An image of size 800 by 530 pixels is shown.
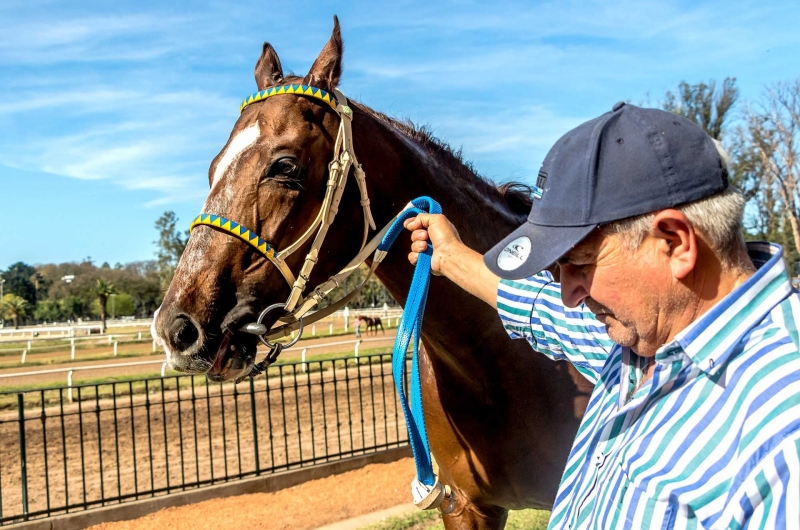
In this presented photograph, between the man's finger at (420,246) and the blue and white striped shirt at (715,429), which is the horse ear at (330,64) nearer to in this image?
the man's finger at (420,246)

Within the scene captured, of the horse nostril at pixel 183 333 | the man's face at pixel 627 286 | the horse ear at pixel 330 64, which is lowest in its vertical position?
the horse nostril at pixel 183 333

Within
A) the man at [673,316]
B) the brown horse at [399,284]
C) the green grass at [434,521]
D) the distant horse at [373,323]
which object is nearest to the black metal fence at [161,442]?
the green grass at [434,521]

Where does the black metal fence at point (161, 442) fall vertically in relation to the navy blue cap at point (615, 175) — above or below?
below

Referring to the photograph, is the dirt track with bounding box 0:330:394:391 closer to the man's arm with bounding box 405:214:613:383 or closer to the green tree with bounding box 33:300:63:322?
the man's arm with bounding box 405:214:613:383

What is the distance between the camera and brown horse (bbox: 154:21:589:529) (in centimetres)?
238

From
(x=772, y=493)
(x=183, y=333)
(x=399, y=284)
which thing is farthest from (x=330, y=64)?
(x=772, y=493)

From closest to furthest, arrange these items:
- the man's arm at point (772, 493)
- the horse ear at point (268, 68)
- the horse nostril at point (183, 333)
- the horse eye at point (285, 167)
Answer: the man's arm at point (772, 493)
the horse nostril at point (183, 333)
the horse eye at point (285, 167)
the horse ear at point (268, 68)

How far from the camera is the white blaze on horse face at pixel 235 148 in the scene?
98.0 inches

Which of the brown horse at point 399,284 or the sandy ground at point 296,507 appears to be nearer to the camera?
the brown horse at point 399,284

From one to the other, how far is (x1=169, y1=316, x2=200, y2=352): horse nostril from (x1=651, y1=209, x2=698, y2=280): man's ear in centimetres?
160

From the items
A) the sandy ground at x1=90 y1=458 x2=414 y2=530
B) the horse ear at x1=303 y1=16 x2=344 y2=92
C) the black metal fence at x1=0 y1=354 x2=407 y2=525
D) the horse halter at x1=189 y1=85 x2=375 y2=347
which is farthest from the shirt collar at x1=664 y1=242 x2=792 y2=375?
the sandy ground at x1=90 y1=458 x2=414 y2=530

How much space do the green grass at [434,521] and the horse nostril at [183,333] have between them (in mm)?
4908

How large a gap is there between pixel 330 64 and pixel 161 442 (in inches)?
371

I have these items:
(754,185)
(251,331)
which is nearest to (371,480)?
(251,331)
